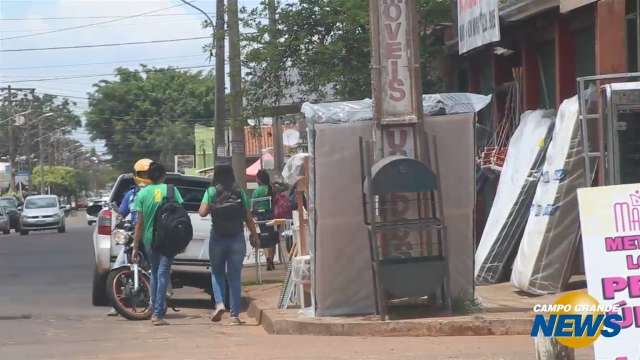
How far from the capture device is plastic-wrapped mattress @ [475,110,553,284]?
12.4m

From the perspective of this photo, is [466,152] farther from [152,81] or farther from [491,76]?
[152,81]

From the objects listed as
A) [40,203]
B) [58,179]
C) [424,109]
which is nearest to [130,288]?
[424,109]

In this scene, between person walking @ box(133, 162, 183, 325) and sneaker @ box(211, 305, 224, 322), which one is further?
person walking @ box(133, 162, 183, 325)

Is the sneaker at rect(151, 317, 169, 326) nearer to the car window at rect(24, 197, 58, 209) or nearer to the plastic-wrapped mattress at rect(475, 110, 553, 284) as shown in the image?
the plastic-wrapped mattress at rect(475, 110, 553, 284)

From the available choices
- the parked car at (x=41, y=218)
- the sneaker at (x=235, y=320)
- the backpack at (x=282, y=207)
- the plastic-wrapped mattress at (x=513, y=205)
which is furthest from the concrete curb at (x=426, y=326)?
the parked car at (x=41, y=218)

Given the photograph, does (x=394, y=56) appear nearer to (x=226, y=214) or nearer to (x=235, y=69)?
(x=226, y=214)

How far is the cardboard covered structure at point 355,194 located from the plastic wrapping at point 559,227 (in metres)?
1.24

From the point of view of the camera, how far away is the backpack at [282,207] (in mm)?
17625

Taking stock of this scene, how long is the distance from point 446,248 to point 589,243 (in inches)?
146

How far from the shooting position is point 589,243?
6.13 m

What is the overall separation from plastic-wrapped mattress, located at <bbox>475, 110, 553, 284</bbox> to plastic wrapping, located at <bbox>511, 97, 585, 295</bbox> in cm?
107

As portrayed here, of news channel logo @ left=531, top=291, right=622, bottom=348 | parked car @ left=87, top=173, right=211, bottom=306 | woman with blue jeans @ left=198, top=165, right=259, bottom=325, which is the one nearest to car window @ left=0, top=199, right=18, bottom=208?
parked car @ left=87, top=173, right=211, bottom=306

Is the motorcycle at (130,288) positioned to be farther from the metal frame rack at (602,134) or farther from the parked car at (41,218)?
the parked car at (41,218)

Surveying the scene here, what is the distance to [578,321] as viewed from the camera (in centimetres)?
624
